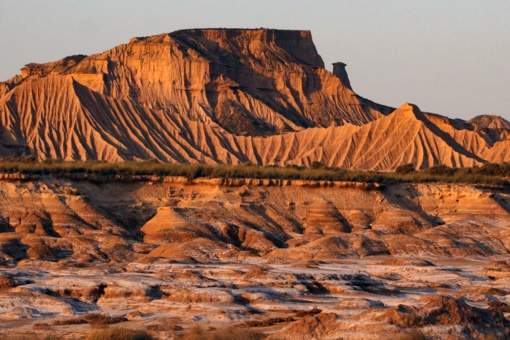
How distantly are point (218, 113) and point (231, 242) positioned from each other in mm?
91193

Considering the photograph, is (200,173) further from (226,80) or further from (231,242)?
(226,80)

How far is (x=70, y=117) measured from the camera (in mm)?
106312

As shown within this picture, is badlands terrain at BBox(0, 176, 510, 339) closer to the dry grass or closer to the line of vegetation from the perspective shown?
the line of vegetation

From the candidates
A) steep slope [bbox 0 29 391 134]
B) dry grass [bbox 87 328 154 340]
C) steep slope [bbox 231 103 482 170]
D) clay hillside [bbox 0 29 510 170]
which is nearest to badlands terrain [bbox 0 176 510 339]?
dry grass [bbox 87 328 154 340]

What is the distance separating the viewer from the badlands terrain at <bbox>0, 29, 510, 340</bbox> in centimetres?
3180

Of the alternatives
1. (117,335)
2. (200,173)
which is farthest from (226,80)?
(117,335)

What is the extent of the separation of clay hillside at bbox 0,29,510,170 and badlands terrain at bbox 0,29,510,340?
355 millimetres

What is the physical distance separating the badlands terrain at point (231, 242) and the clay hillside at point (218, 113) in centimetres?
35

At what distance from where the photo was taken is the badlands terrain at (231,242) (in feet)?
104

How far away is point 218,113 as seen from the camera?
468 ft

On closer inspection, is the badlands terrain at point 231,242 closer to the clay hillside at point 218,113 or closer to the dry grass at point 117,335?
the clay hillside at point 218,113

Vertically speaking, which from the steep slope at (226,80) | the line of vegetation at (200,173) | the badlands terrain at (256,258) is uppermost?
the steep slope at (226,80)

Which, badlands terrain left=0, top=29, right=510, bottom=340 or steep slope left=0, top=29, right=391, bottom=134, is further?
steep slope left=0, top=29, right=391, bottom=134

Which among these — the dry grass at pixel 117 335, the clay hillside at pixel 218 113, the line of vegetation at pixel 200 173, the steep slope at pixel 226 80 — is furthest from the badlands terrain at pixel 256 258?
the steep slope at pixel 226 80
